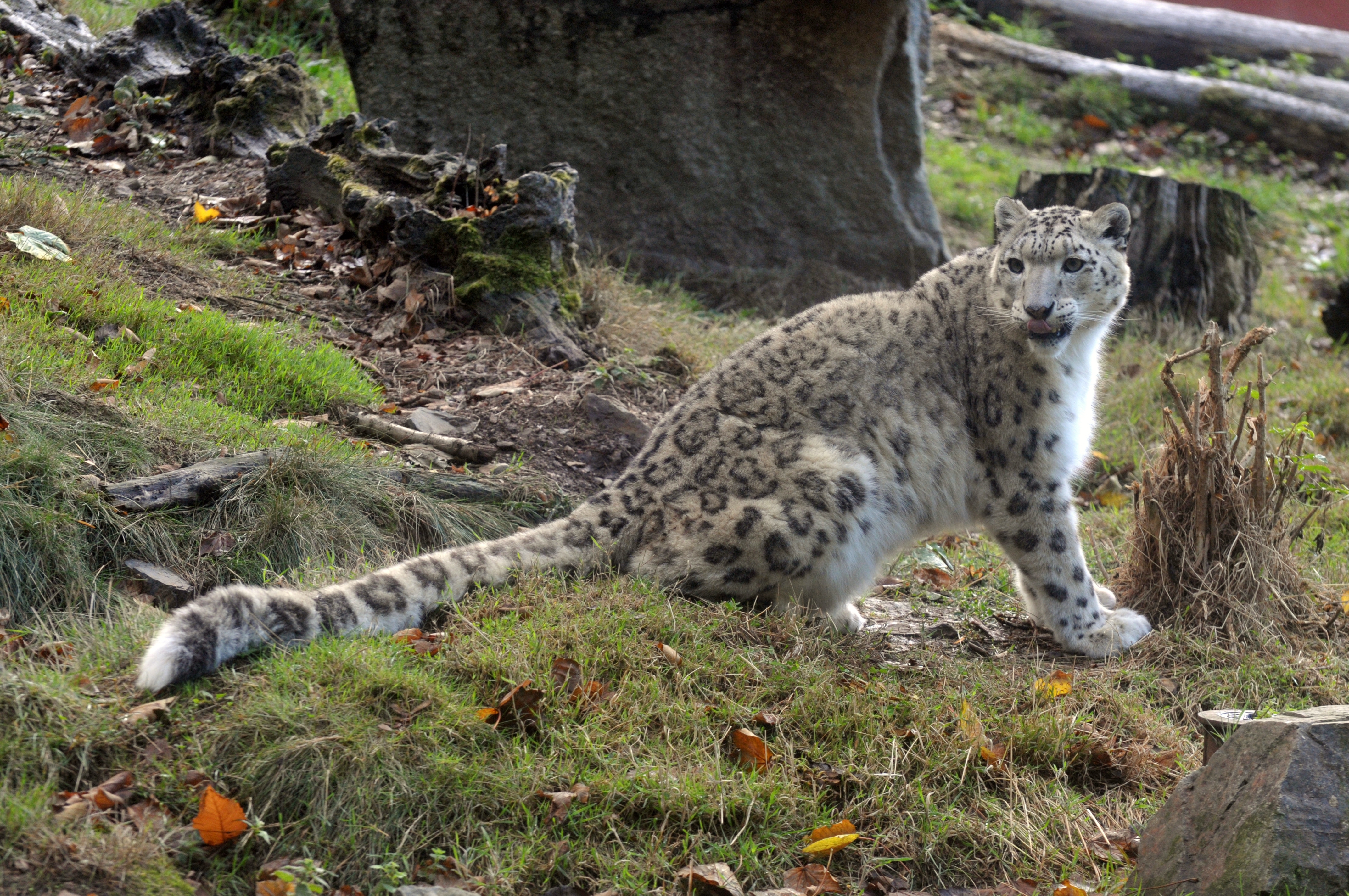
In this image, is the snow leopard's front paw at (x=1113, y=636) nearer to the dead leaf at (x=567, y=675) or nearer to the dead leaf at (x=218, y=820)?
the dead leaf at (x=567, y=675)

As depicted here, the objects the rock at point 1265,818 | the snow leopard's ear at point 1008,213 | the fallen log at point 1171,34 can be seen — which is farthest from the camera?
the fallen log at point 1171,34

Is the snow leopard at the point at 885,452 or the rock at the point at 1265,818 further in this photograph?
the snow leopard at the point at 885,452

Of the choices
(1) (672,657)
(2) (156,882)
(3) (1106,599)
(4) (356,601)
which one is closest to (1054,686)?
(3) (1106,599)

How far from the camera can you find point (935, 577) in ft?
20.6

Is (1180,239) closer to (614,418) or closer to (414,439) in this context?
(614,418)

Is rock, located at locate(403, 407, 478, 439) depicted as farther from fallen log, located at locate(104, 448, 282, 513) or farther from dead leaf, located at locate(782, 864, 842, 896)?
dead leaf, located at locate(782, 864, 842, 896)

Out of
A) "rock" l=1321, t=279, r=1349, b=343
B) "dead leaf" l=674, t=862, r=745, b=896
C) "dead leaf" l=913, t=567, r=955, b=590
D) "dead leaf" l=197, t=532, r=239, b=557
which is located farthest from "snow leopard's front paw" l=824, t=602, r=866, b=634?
"rock" l=1321, t=279, r=1349, b=343

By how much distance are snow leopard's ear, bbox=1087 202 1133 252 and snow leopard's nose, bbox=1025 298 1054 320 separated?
0.50 m

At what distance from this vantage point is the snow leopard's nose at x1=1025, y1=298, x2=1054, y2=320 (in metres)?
5.11

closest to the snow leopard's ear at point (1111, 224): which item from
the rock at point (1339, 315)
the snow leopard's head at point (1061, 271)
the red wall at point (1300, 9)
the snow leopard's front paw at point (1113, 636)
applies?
the snow leopard's head at point (1061, 271)

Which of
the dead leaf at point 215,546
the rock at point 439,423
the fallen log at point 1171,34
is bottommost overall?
the rock at point 439,423

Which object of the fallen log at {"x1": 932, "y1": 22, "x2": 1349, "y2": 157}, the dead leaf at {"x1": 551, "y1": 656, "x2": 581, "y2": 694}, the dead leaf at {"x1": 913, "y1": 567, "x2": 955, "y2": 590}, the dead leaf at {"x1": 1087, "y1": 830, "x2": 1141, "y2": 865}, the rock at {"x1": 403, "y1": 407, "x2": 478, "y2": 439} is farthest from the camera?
the fallen log at {"x1": 932, "y1": 22, "x2": 1349, "y2": 157}

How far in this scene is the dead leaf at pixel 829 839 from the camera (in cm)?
352

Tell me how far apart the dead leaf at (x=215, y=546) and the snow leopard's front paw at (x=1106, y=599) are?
13.4ft
